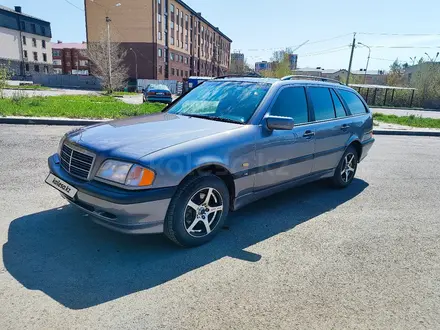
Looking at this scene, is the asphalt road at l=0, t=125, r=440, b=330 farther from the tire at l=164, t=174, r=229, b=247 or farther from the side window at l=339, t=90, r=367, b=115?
the side window at l=339, t=90, r=367, b=115

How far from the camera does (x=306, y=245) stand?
3.28 metres

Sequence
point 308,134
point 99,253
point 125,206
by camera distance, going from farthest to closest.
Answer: point 308,134 < point 99,253 < point 125,206

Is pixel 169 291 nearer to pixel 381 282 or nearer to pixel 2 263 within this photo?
pixel 2 263

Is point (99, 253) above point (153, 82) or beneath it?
beneath

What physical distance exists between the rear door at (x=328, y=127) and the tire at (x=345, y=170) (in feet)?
0.61

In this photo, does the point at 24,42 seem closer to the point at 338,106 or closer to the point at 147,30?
the point at 147,30

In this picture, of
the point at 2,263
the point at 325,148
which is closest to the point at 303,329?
the point at 2,263

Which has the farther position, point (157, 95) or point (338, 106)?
point (157, 95)

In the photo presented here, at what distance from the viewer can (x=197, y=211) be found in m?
3.04

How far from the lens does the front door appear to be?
3.51m

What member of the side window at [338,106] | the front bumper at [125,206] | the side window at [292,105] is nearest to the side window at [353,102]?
the side window at [338,106]

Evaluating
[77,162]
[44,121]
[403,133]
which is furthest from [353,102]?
[403,133]

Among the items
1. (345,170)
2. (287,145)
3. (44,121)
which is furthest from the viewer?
(44,121)

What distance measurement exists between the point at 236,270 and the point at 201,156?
1.08 m
